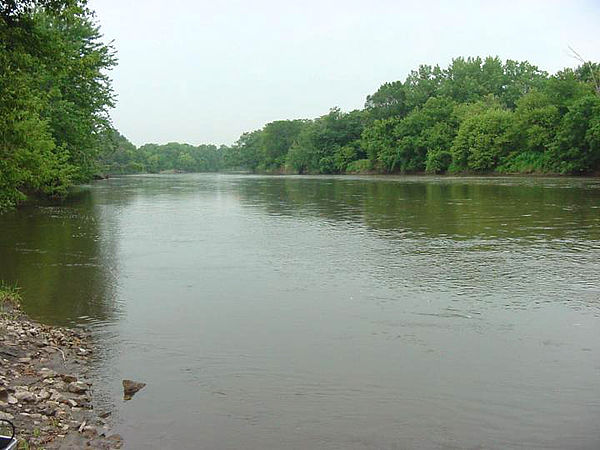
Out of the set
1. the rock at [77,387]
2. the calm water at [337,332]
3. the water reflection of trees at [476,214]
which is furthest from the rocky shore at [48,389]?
the water reflection of trees at [476,214]

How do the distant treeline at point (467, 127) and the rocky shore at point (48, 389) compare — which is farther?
the distant treeline at point (467, 127)

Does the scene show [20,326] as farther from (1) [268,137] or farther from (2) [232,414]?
(1) [268,137]

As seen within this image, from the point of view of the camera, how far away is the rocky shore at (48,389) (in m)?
4.97

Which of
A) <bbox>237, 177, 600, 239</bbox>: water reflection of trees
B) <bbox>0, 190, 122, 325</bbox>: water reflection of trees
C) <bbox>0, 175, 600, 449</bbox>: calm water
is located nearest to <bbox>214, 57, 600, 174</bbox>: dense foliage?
<bbox>237, 177, 600, 239</bbox>: water reflection of trees

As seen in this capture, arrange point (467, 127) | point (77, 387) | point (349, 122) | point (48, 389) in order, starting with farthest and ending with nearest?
point (349, 122) → point (467, 127) → point (77, 387) → point (48, 389)

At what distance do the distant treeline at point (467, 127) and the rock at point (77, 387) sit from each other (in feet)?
163

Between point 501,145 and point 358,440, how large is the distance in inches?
3007

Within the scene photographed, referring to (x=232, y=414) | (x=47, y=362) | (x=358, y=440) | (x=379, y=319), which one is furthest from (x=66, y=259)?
(x=358, y=440)

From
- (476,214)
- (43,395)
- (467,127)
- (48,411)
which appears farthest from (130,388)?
(467,127)

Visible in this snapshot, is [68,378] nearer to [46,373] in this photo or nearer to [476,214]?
[46,373]

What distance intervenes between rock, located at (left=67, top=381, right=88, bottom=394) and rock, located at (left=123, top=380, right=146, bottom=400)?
1.40 feet

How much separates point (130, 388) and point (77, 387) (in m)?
0.56

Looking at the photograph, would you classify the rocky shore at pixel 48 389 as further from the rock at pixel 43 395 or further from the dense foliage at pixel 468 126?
the dense foliage at pixel 468 126

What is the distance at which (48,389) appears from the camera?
5.94 m
